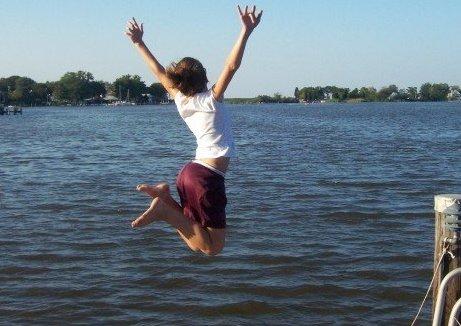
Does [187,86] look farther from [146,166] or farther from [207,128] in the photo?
[146,166]

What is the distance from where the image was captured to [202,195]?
7242mm

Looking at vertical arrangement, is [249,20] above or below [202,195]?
above

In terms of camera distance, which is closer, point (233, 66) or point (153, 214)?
point (233, 66)

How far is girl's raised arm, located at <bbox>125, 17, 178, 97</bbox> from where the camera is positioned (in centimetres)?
744

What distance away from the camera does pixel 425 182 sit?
28297 millimetres

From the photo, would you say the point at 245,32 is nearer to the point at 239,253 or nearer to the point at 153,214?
the point at 153,214

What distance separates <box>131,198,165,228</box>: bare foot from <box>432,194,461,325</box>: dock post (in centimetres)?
315

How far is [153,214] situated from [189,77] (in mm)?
1402

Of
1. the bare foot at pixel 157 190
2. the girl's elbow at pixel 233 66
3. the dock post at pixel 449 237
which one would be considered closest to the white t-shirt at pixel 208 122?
the girl's elbow at pixel 233 66

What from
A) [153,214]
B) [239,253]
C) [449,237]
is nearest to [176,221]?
[153,214]

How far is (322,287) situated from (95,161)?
84.1 ft

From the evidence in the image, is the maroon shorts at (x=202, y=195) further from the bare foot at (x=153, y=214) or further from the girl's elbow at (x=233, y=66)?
the girl's elbow at (x=233, y=66)

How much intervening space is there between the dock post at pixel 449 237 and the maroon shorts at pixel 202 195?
8.32ft

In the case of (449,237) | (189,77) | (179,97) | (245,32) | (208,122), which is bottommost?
(449,237)
